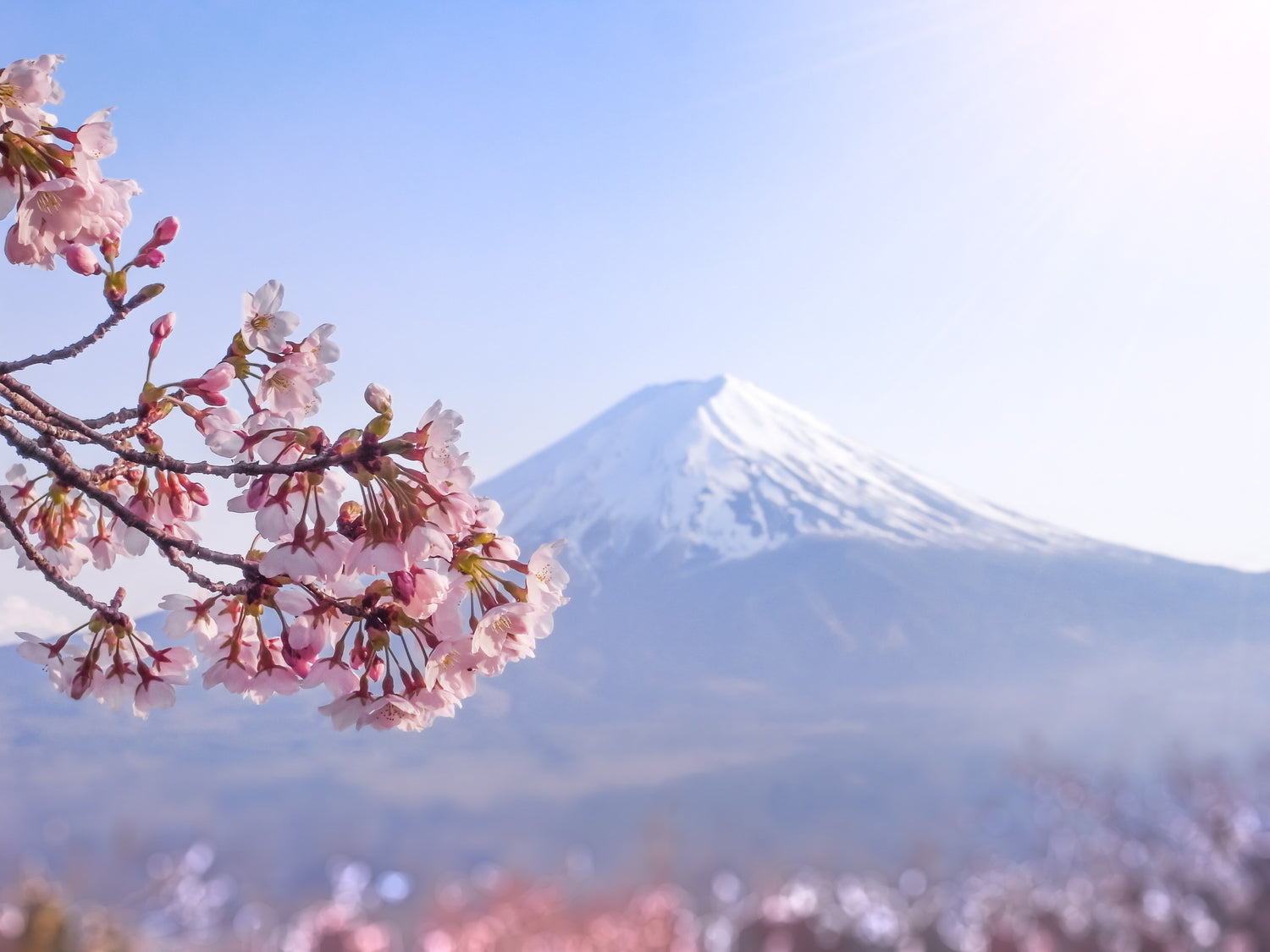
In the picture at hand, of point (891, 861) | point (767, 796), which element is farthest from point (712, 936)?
point (767, 796)

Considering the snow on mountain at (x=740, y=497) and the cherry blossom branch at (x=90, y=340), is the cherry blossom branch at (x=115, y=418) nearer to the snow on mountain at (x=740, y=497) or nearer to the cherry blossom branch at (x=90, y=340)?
the cherry blossom branch at (x=90, y=340)

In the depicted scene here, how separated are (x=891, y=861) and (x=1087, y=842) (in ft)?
38.3

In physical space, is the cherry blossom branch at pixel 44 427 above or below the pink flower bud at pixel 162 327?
below

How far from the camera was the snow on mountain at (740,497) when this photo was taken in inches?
1752

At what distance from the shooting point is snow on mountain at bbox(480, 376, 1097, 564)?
44500 mm

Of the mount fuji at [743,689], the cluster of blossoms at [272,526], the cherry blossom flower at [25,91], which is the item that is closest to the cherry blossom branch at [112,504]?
the cluster of blossoms at [272,526]

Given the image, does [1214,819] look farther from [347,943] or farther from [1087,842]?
[347,943]

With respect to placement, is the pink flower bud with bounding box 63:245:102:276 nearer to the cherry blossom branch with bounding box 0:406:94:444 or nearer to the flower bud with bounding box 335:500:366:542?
the cherry blossom branch with bounding box 0:406:94:444

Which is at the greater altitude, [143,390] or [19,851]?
[143,390]

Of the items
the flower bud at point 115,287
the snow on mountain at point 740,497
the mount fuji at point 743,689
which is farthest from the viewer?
the snow on mountain at point 740,497

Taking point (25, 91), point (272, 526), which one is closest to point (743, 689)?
point (272, 526)

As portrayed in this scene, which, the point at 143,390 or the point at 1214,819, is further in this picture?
the point at 1214,819

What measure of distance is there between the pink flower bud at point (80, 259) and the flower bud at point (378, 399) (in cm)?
35

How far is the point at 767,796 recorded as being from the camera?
3972cm
